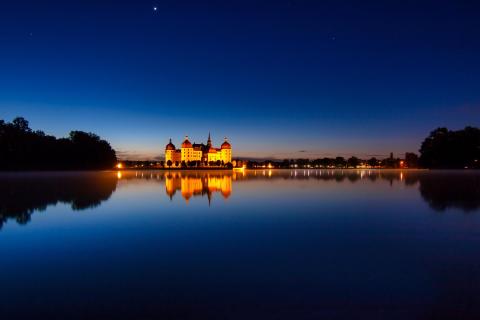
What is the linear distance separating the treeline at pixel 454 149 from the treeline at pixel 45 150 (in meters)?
97.1

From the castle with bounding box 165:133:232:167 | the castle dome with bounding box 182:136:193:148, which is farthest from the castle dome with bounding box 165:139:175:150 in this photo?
the castle dome with bounding box 182:136:193:148

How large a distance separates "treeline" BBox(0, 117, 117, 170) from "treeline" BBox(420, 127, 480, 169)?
97096mm

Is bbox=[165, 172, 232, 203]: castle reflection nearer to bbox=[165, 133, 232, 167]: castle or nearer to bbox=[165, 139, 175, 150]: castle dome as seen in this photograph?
bbox=[165, 133, 232, 167]: castle

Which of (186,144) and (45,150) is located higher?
(186,144)

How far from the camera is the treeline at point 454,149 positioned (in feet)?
367

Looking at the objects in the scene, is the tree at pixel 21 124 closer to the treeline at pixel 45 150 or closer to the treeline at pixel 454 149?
the treeline at pixel 45 150

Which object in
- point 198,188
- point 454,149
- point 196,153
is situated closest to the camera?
point 198,188

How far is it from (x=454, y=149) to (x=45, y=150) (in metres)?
110

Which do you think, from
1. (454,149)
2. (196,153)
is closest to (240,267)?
(454,149)

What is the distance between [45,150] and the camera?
8700 centimetres

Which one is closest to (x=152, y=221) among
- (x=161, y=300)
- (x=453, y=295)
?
(x=161, y=300)

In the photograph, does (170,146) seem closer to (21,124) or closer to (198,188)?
(21,124)

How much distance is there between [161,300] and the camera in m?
5.80

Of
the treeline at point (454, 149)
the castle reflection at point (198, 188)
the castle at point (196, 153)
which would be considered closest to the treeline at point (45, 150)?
the castle reflection at point (198, 188)
